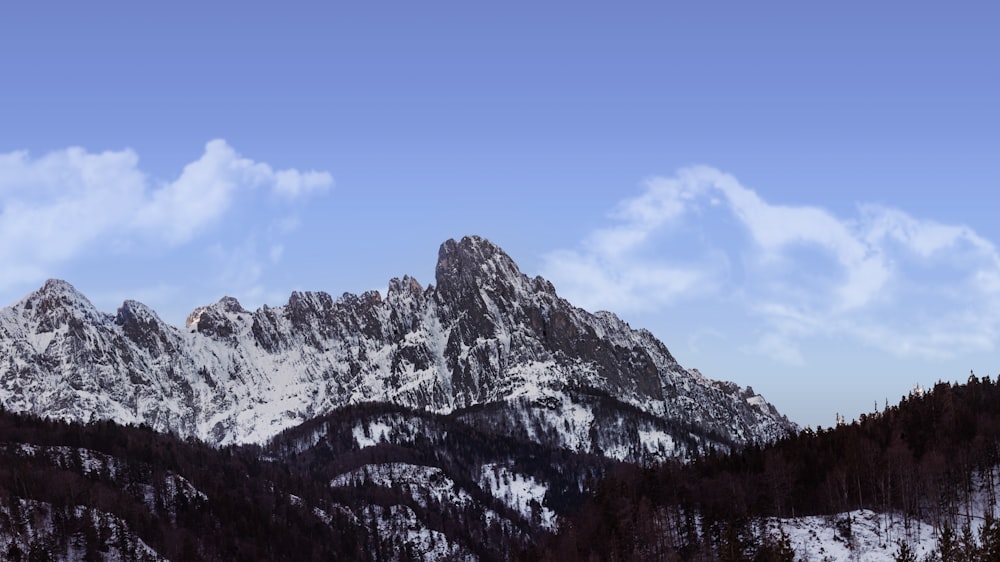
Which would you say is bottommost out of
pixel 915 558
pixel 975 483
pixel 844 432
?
pixel 915 558

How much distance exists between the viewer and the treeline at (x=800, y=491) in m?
157

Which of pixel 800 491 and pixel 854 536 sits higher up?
pixel 800 491

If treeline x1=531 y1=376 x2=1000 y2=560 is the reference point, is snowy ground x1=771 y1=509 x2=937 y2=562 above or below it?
below

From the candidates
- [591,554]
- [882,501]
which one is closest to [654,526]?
[591,554]

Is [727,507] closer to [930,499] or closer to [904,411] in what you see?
[930,499]

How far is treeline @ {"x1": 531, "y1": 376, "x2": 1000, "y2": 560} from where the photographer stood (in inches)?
6196

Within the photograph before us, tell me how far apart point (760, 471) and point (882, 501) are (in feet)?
89.4

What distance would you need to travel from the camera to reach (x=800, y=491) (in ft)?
580

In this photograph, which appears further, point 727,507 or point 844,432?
point 844,432

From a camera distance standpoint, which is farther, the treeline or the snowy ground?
the treeline

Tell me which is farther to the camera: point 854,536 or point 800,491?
point 800,491

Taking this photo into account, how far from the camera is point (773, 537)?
148250 millimetres

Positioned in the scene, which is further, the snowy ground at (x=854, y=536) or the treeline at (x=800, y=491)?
the treeline at (x=800, y=491)

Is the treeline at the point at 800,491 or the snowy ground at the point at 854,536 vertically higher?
the treeline at the point at 800,491
